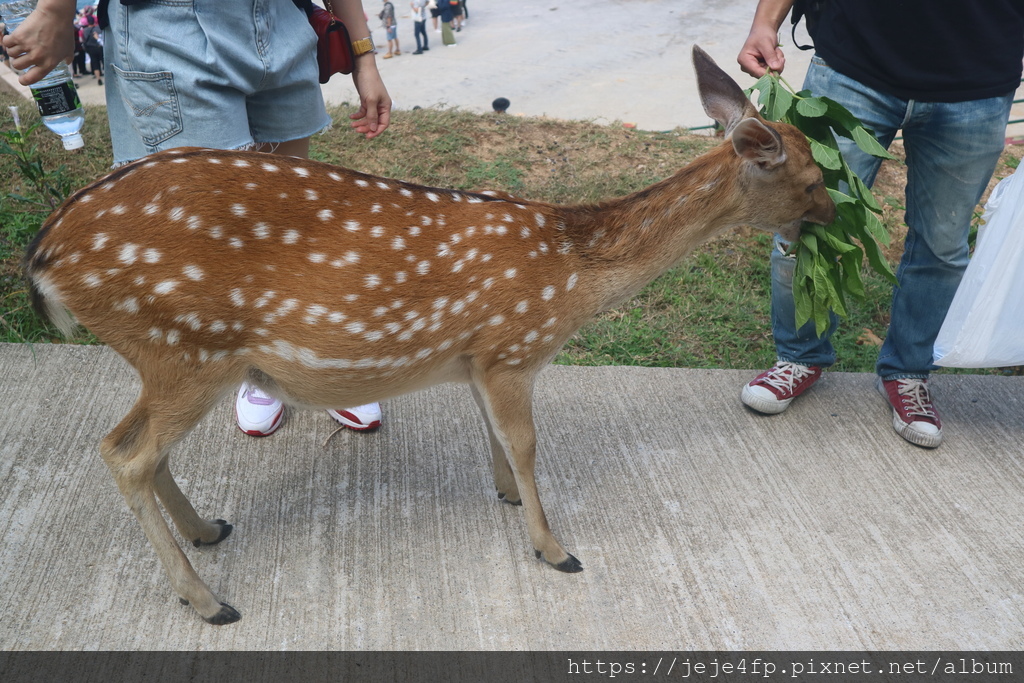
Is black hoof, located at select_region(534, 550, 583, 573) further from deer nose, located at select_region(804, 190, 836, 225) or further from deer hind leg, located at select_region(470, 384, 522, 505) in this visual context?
deer nose, located at select_region(804, 190, 836, 225)

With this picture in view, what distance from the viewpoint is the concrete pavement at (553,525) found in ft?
7.92

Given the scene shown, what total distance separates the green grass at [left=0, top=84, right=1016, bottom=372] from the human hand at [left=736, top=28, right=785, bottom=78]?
1556 mm

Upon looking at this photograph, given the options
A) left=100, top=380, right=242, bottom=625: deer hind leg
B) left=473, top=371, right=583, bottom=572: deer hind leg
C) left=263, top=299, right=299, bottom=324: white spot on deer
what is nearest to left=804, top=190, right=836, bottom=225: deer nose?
left=473, top=371, right=583, bottom=572: deer hind leg

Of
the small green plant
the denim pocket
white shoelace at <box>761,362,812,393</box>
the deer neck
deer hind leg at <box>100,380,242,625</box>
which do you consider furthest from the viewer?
the small green plant

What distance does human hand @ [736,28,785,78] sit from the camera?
286 centimetres

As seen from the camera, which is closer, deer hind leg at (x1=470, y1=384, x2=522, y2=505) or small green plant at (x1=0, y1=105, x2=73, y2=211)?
deer hind leg at (x1=470, y1=384, x2=522, y2=505)

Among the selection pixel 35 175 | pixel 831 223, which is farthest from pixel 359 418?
pixel 35 175

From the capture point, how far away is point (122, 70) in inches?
98.0

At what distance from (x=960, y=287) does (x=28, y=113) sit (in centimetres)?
580

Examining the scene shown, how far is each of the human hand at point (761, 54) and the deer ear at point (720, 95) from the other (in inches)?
15.1

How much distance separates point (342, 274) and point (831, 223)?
1.66 meters

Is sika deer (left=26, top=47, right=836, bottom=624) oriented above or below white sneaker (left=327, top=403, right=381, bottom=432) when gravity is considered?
above

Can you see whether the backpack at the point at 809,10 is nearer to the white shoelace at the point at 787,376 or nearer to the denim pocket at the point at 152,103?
the white shoelace at the point at 787,376

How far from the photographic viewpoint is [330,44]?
290 cm
